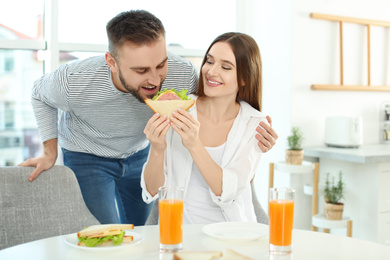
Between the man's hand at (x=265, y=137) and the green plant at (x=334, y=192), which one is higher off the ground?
the man's hand at (x=265, y=137)

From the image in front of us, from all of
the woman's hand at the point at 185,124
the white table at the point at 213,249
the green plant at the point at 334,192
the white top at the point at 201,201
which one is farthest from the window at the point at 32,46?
the white table at the point at 213,249

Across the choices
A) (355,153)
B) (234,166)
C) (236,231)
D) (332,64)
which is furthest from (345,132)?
(236,231)

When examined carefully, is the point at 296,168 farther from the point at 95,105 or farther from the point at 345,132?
the point at 95,105

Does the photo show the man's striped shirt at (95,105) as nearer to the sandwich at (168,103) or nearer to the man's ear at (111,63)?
the man's ear at (111,63)

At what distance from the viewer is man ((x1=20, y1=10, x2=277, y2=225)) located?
185cm

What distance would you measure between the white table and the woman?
50 centimetres

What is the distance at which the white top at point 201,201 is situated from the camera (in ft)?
6.05

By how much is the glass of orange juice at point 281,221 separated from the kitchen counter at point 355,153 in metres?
1.86

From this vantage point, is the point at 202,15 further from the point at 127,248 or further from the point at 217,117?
the point at 127,248

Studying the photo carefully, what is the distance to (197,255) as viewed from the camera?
→ 1.06 metres

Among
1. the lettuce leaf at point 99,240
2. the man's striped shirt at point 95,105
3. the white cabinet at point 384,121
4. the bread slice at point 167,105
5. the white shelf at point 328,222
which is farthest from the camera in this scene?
the white cabinet at point 384,121

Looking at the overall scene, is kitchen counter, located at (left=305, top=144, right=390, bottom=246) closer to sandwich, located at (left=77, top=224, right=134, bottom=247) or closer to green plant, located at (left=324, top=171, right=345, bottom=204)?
green plant, located at (left=324, top=171, right=345, bottom=204)

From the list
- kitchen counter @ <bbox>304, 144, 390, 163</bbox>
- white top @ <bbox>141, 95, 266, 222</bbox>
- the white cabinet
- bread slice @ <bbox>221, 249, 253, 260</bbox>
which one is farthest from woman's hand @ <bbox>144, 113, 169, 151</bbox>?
the white cabinet

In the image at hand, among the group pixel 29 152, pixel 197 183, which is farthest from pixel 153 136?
pixel 29 152
